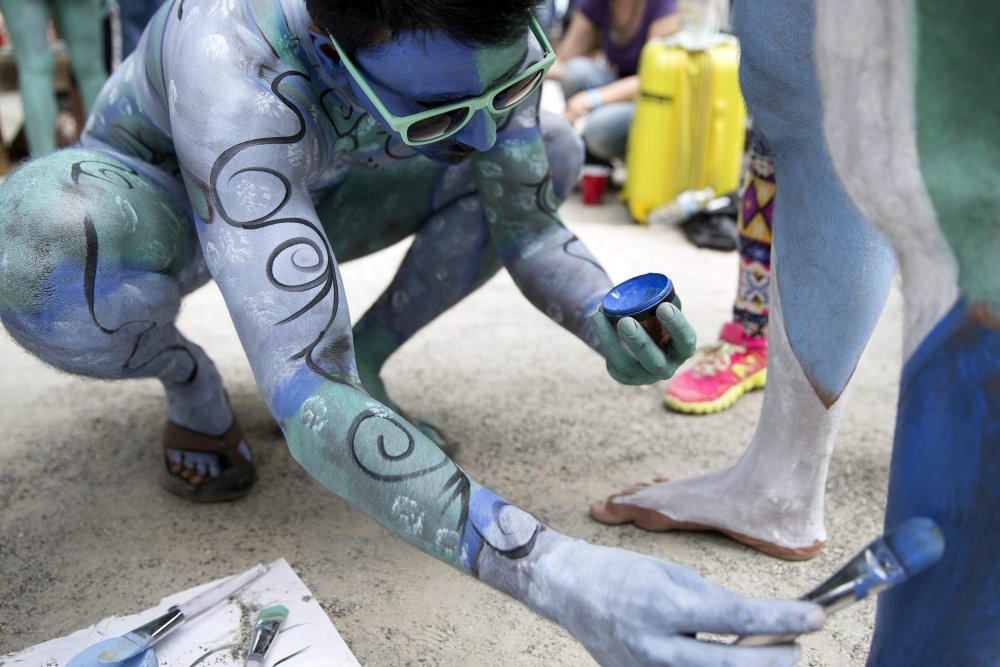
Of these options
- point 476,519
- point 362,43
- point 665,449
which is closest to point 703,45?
point 665,449

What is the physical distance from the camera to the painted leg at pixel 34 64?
134 inches

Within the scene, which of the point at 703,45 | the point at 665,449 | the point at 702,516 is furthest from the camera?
the point at 703,45

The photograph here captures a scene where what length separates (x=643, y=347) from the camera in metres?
1.18

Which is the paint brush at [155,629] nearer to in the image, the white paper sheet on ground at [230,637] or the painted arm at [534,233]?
the white paper sheet on ground at [230,637]

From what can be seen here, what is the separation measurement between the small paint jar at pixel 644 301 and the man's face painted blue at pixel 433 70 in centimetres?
28

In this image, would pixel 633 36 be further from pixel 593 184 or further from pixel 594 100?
pixel 593 184

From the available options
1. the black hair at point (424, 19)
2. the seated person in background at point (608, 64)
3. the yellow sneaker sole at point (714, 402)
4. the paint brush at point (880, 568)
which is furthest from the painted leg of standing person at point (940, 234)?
the seated person in background at point (608, 64)

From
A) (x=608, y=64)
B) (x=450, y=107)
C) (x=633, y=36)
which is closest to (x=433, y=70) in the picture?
(x=450, y=107)

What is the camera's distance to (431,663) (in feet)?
4.05

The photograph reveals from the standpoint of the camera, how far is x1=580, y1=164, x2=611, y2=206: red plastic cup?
3.79 metres

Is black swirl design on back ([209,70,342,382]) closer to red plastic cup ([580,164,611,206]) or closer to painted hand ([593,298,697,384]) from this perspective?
painted hand ([593,298,697,384])

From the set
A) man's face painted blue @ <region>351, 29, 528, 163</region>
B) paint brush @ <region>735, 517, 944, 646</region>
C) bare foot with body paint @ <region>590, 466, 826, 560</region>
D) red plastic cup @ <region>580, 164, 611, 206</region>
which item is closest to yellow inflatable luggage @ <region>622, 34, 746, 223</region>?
red plastic cup @ <region>580, 164, 611, 206</region>

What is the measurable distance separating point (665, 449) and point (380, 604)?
0.69 metres

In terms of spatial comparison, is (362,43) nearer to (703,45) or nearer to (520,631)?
(520,631)
